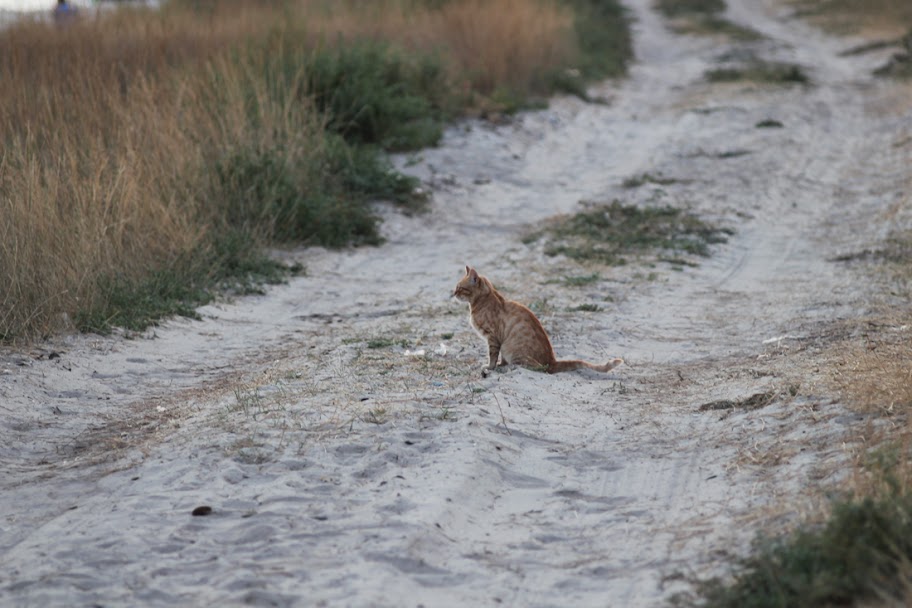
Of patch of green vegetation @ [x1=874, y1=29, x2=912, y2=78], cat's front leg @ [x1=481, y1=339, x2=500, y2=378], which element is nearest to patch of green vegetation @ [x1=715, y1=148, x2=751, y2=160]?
patch of green vegetation @ [x1=874, y1=29, x2=912, y2=78]

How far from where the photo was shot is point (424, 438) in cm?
498

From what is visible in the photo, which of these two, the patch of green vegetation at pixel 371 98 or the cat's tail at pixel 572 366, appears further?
the patch of green vegetation at pixel 371 98

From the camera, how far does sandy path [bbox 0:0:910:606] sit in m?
3.79

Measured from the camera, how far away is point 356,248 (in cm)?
1027

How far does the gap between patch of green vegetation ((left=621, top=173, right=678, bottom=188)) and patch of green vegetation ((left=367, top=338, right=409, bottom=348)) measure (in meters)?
6.08

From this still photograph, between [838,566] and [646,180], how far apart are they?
954cm

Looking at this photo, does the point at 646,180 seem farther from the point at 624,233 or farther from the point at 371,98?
the point at 371,98

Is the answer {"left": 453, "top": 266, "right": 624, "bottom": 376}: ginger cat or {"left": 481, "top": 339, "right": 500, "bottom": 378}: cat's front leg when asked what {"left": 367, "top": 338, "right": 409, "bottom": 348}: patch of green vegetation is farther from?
{"left": 481, "top": 339, "right": 500, "bottom": 378}: cat's front leg

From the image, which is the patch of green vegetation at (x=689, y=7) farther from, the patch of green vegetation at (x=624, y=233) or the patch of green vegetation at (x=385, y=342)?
the patch of green vegetation at (x=385, y=342)

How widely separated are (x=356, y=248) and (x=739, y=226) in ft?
13.1

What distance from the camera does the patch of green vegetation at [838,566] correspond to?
318 centimetres

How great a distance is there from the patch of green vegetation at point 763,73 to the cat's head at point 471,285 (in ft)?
47.0

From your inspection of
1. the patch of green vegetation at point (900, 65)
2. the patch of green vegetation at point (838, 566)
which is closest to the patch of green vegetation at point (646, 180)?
the patch of green vegetation at point (838, 566)

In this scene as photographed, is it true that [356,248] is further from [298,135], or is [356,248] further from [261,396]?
[261,396]
